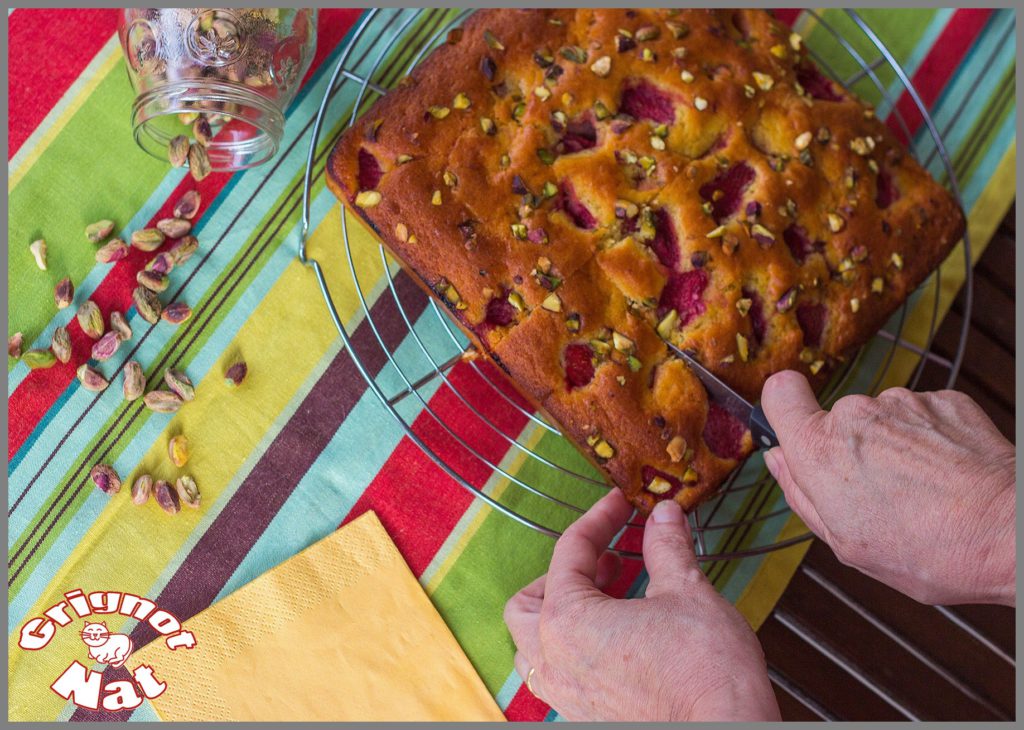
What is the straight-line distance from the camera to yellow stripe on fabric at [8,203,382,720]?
150 cm

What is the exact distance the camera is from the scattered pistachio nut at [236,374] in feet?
5.14

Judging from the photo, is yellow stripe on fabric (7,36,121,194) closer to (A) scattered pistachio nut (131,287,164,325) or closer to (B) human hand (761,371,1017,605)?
(A) scattered pistachio nut (131,287,164,325)

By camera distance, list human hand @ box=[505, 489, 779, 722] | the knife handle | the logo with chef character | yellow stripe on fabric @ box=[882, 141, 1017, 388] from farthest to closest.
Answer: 1. yellow stripe on fabric @ box=[882, 141, 1017, 388]
2. the logo with chef character
3. the knife handle
4. human hand @ box=[505, 489, 779, 722]

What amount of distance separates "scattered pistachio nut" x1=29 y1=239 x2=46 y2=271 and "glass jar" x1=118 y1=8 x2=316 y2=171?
0.26m

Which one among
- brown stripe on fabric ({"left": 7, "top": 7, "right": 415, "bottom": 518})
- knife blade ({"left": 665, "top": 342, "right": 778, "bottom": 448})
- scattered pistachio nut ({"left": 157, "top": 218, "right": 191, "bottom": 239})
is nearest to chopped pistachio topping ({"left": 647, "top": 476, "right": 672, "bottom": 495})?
knife blade ({"left": 665, "top": 342, "right": 778, "bottom": 448})

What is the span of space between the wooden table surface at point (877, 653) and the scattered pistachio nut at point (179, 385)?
121 centimetres

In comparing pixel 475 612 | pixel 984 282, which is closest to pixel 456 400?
pixel 475 612

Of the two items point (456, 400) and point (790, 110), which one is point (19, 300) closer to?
point (456, 400)

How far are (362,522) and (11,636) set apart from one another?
0.65 m

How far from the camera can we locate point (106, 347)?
1.54 m

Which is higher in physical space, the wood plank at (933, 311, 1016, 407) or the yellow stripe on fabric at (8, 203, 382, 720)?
the wood plank at (933, 311, 1016, 407)

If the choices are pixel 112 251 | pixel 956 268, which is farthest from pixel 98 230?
pixel 956 268

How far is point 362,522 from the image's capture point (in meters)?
1.59

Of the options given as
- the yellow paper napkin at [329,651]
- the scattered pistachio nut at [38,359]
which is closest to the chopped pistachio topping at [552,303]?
the yellow paper napkin at [329,651]
